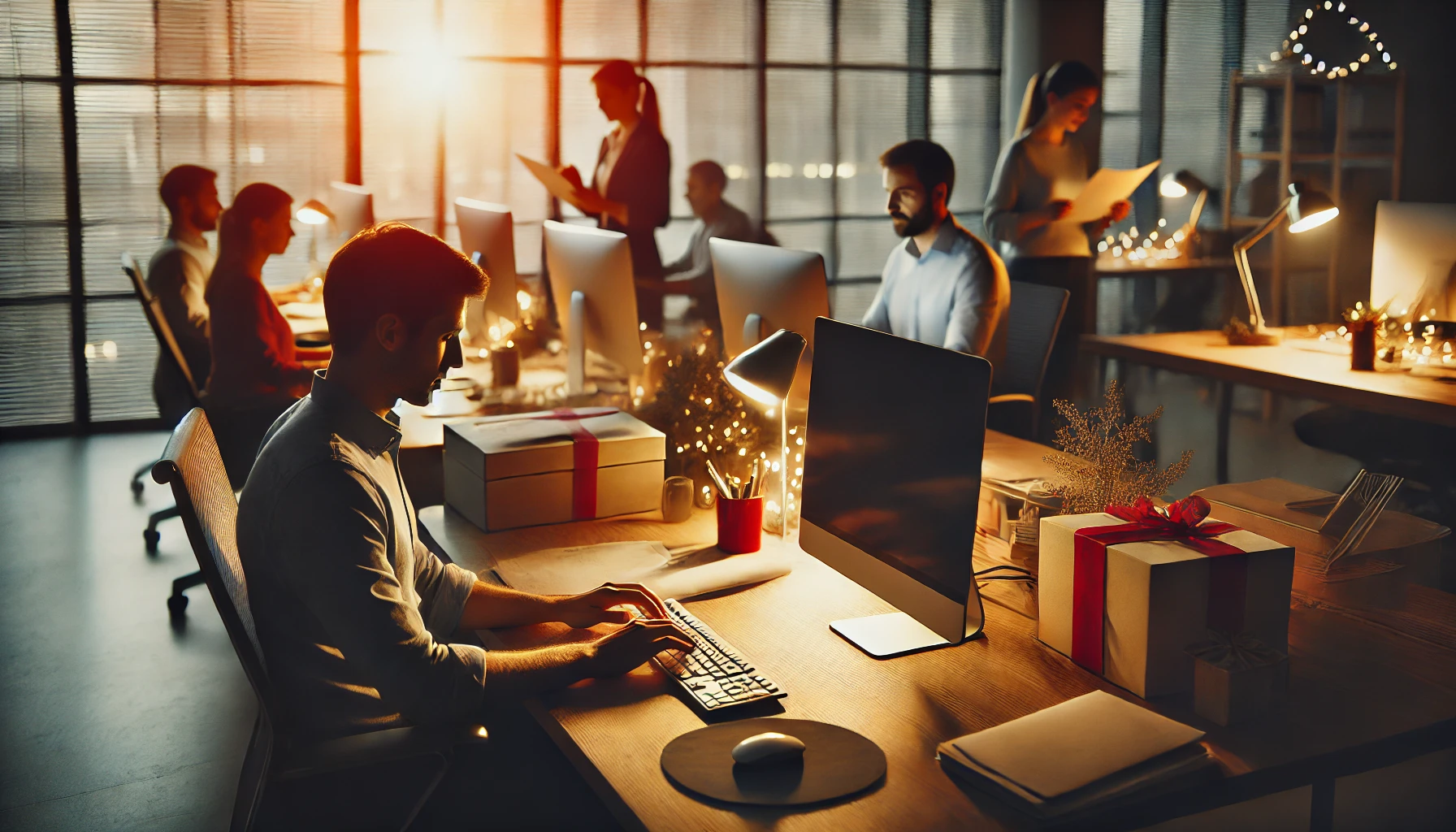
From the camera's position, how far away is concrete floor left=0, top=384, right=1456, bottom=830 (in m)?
2.66

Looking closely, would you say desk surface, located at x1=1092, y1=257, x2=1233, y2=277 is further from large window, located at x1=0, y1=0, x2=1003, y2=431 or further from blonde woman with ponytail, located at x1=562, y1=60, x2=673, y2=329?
blonde woman with ponytail, located at x1=562, y1=60, x2=673, y2=329

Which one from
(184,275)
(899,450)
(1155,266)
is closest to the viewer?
(899,450)

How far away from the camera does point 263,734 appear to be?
1.69m

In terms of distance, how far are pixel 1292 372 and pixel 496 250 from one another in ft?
8.70

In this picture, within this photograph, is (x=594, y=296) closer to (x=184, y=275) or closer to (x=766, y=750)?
(x=766, y=750)

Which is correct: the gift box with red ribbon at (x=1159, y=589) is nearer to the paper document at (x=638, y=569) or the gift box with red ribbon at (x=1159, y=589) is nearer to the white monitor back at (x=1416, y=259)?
the paper document at (x=638, y=569)

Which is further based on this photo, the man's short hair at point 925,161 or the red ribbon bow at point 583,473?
the man's short hair at point 925,161

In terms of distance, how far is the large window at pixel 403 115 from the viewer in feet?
19.7

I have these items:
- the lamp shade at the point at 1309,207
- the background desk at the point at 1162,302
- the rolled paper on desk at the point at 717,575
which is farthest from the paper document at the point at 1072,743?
the background desk at the point at 1162,302

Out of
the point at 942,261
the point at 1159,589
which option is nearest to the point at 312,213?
the point at 942,261

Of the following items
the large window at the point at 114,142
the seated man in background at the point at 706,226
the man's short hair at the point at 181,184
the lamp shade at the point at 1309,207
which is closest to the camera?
the lamp shade at the point at 1309,207

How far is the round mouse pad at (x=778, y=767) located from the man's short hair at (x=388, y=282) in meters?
0.68

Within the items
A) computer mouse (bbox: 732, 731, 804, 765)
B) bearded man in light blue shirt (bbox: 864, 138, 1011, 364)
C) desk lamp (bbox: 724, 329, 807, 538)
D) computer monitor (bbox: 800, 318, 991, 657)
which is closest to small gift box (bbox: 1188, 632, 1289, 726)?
computer monitor (bbox: 800, 318, 991, 657)

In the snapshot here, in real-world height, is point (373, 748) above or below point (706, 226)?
below
